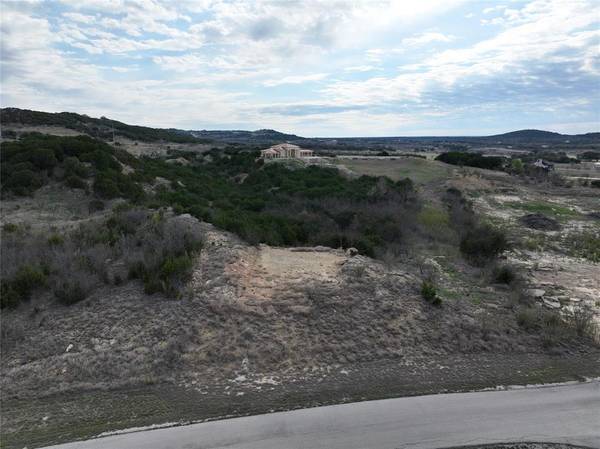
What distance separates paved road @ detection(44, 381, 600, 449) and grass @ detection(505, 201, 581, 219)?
80.0ft

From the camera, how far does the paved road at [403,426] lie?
6.04 meters

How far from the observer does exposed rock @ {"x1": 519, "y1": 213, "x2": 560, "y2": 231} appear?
80.0 feet

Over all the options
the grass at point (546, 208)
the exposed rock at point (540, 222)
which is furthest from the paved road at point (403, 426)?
the grass at point (546, 208)

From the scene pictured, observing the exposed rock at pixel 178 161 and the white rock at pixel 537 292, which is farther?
the exposed rock at pixel 178 161

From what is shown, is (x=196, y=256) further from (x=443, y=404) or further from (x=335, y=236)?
(x=443, y=404)

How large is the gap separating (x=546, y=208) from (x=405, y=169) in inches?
763

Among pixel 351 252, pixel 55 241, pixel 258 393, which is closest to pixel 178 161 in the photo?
pixel 55 241

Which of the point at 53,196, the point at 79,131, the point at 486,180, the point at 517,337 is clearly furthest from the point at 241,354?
the point at 79,131

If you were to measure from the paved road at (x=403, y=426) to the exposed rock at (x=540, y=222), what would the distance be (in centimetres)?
1945

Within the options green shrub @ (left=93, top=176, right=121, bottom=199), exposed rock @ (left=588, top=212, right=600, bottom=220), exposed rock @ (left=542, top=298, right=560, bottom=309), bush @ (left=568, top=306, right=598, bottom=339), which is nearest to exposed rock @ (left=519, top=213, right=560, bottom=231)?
exposed rock @ (left=588, top=212, right=600, bottom=220)

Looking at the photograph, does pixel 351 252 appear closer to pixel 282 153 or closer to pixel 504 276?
pixel 504 276

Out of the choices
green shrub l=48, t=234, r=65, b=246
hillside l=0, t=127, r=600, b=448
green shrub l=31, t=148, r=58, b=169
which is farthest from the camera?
green shrub l=31, t=148, r=58, b=169

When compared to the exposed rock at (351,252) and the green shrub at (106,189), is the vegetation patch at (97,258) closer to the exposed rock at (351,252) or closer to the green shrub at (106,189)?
the exposed rock at (351,252)

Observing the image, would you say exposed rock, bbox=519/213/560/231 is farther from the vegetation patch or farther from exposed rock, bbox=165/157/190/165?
exposed rock, bbox=165/157/190/165
